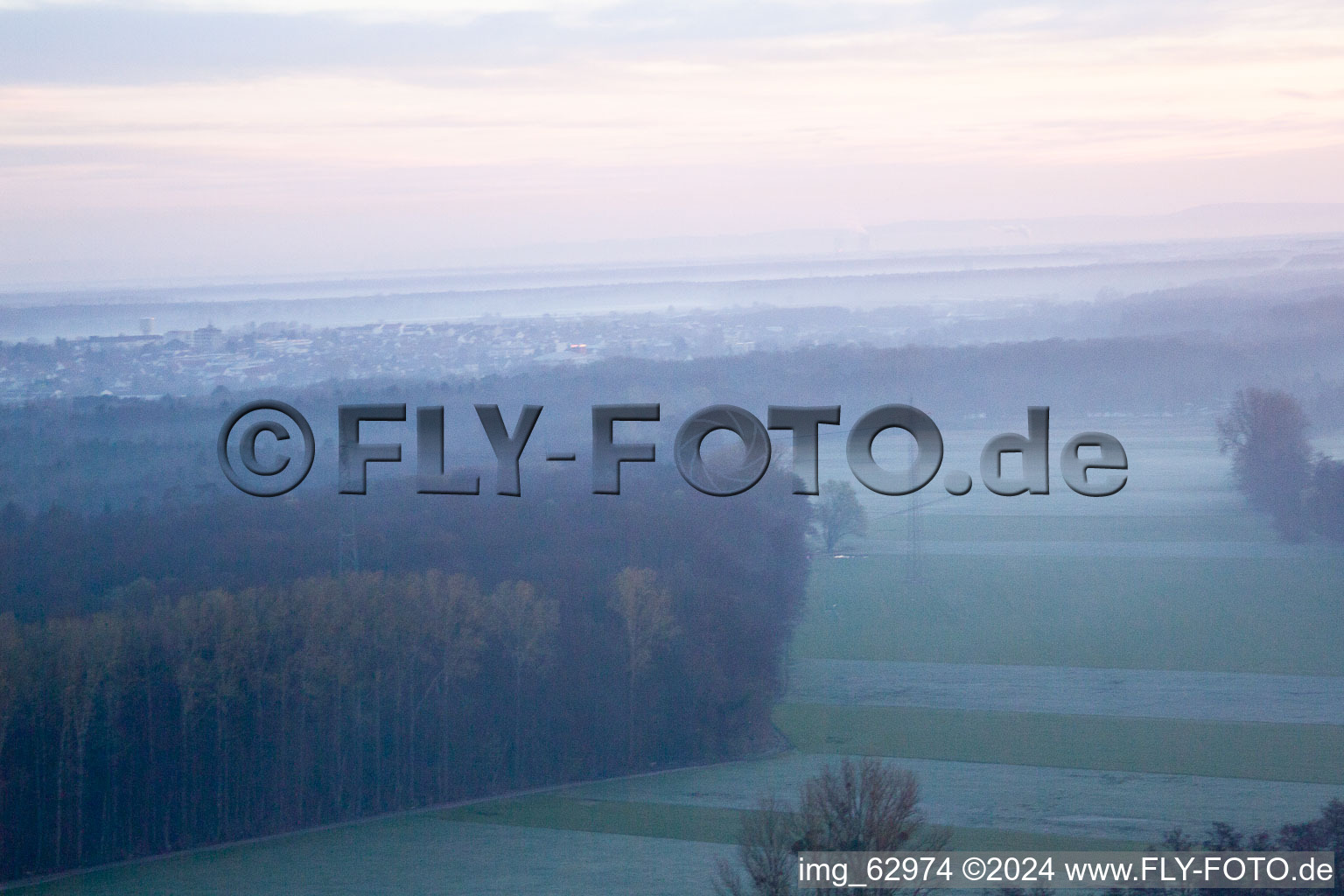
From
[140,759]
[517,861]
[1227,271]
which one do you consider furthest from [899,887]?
[1227,271]

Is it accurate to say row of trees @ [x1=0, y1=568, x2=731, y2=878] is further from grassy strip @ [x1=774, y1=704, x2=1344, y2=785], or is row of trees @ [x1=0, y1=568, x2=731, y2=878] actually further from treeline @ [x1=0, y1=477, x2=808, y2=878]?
grassy strip @ [x1=774, y1=704, x2=1344, y2=785]

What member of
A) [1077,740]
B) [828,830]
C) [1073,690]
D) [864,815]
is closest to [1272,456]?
[1073,690]

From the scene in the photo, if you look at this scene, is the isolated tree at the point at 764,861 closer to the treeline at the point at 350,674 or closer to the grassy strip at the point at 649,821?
the grassy strip at the point at 649,821

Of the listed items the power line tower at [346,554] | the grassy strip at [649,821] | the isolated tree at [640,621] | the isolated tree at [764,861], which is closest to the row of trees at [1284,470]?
the isolated tree at [640,621]

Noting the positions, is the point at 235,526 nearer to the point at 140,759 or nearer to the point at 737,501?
the point at 140,759

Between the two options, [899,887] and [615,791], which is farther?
[615,791]

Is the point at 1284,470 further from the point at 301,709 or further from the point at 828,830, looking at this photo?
the point at 301,709
